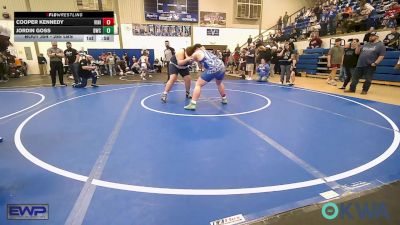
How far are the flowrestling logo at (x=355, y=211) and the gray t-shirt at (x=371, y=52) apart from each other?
19.9ft

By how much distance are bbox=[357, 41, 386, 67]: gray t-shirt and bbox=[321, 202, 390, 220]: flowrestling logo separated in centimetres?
607

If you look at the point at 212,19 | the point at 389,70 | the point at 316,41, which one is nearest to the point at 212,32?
the point at 212,19

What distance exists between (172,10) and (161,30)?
1.81m

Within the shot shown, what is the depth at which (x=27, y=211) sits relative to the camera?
6.66 feet

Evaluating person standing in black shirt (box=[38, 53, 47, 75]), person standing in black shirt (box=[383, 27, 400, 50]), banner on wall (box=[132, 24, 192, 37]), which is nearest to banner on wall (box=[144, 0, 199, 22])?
banner on wall (box=[132, 24, 192, 37])

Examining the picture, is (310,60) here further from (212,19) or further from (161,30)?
(161,30)

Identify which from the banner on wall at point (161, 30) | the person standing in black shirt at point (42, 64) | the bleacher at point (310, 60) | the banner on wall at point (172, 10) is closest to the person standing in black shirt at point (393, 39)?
the bleacher at point (310, 60)

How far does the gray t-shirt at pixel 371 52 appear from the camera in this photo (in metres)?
6.59

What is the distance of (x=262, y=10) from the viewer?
2231 centimetres

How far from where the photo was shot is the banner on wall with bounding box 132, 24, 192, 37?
19875mm

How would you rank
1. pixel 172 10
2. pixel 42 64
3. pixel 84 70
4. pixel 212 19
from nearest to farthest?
pixel 84 70 < pixel 42 64 < pixel 172 10 < pixel 212 19

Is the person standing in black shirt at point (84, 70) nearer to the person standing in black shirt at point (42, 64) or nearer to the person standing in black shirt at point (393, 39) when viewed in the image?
the person standing in black shirt at point (42, 64)
